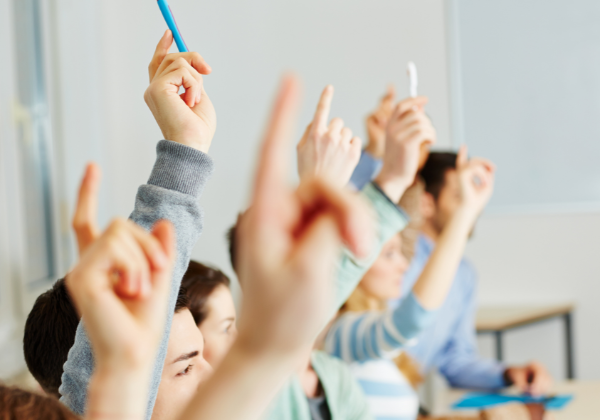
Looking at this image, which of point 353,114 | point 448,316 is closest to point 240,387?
point 448,316

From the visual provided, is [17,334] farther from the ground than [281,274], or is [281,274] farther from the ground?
[281,274]

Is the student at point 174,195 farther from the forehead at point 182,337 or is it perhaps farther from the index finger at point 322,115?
the forehead at point 182,337

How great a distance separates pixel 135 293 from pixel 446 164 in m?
1.83

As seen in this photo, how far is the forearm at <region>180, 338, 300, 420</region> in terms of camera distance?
0.79ft

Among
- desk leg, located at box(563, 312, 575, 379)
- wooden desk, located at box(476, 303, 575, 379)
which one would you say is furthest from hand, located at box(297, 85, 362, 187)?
desk leg, located at box(563, 312, 575, 379)

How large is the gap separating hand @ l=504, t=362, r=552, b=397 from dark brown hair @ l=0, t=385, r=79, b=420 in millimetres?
1262

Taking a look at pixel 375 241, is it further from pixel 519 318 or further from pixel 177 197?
pixel 519 318

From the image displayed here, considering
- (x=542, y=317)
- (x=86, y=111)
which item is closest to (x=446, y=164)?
(x=542, y=317)

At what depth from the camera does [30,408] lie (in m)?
0.34

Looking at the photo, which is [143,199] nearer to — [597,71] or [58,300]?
[58,300]

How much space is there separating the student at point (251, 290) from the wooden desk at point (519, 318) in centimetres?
210

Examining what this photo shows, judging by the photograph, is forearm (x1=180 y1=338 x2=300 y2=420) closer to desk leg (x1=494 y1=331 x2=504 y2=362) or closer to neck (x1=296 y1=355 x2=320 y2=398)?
neck (x1=296 y1=355 x2=320 y2=398)

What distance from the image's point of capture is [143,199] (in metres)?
0.52

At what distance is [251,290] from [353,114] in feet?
8.08
